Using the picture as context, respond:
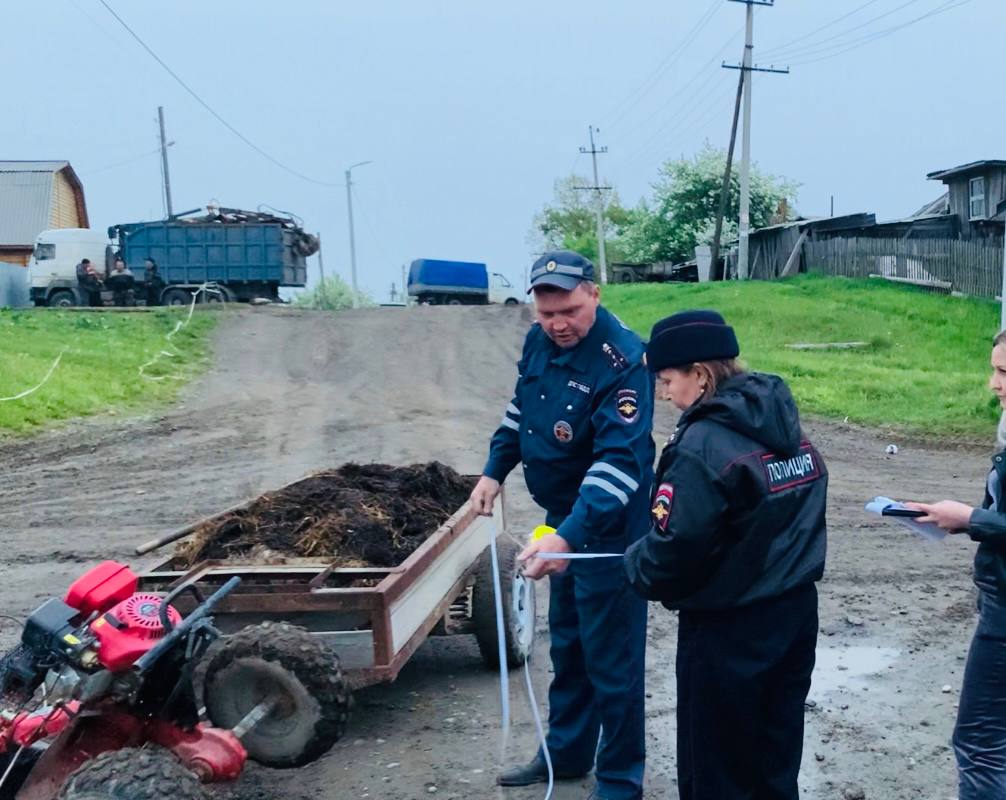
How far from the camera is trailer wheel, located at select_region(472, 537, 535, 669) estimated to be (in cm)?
601

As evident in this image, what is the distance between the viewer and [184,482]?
12688mm

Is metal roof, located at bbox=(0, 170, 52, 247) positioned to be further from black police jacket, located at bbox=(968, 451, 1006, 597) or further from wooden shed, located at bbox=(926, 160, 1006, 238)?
black police jacket, located at bbox=(968, 451, 1006, 597)

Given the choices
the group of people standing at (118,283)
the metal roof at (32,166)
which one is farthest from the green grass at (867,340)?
the metal roof at (32,166)

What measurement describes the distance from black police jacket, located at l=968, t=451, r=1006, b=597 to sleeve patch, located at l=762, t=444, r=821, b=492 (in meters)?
0.53

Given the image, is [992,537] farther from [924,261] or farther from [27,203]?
[27,203]

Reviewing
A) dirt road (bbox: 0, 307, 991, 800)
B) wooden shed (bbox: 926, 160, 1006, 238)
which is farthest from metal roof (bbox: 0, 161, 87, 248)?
wooden shed (bbox: 926, 160, 1006, 238)

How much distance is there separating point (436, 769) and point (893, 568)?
4.56m

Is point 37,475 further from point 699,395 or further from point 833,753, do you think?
point 699,395

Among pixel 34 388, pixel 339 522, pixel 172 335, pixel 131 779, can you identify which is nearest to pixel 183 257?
pixel 172 335

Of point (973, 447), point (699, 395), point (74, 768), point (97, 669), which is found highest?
point (699, 395)

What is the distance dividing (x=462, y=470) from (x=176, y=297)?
74.5 feet

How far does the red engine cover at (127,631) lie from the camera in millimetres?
3623

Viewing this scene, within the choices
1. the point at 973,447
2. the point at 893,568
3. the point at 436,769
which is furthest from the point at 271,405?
the point at 436,769

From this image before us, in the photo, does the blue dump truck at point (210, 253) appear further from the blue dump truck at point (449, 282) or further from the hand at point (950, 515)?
the hand at point (950, 515)
